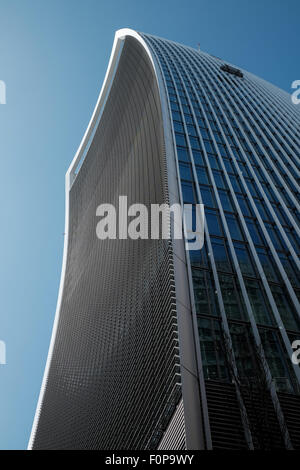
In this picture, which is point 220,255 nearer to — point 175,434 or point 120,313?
point 120,313

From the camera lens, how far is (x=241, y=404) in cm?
1427

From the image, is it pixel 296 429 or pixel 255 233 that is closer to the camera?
pixel 296 429

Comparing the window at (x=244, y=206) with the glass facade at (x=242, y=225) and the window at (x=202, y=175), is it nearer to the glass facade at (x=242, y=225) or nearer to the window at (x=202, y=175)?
the glass facade at (x=242, y=225)

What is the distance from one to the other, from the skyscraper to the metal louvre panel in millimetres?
163

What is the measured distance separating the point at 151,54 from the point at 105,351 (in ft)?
119

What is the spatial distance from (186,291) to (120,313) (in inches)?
410

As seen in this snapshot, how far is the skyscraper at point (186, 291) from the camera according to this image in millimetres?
14883

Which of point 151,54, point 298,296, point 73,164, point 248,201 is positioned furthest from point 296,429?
point 73,164

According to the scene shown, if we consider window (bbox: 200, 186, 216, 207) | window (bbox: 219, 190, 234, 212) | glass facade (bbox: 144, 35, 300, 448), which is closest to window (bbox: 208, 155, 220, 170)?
glass facade (bbox: 144, 35, 300, 448)

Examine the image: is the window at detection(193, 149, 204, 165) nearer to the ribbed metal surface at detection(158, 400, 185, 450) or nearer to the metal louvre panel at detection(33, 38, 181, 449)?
the metal louvre panel at detection(33, 38, 181, 449)

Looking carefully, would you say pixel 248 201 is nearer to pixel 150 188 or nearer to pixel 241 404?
pixel 150 188

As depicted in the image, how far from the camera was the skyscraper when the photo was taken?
14883 millimetres

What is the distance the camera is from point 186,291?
60.8 feet

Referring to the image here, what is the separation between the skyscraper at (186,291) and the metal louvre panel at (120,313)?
6.4 inches
